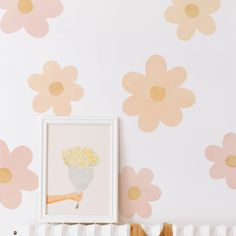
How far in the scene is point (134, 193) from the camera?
2.16 m

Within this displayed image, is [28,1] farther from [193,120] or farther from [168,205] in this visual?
[168,205]

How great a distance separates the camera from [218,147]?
7.13ft

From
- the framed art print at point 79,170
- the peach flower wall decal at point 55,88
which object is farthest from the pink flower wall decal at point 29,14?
the framed art print at point 79,170

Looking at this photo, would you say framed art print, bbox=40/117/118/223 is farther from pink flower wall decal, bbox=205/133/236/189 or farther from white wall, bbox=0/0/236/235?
pink flower wall decal, bbox=205/133/236/189

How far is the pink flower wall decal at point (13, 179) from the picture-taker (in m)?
2.16

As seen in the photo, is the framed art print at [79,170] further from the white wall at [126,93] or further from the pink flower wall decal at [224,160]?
the pink flower wall decal at [224,160]

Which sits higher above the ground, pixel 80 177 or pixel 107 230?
pixel 80 177

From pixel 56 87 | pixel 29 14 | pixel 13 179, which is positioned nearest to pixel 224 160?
pixel 56 87

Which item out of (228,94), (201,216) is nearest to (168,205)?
(201,216)

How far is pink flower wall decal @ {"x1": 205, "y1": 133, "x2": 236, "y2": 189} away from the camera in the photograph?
7.11 ft

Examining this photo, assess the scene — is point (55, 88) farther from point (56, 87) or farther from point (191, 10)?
point (191, 10)

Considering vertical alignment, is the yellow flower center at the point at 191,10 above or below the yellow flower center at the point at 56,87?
above

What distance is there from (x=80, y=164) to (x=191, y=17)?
0.72 m

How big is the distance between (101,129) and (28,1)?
58 centimetres
